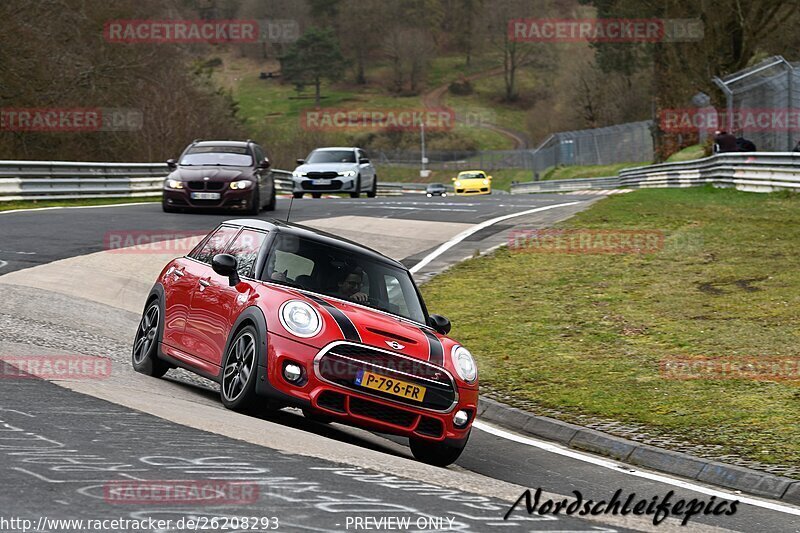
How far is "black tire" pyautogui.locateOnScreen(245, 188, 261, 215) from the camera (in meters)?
26.5

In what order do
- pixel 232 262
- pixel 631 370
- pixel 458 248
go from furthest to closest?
pixel 458 248, pixel 631 370, pixel 232 262

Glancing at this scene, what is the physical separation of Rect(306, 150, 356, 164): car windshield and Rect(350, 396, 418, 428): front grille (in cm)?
2907

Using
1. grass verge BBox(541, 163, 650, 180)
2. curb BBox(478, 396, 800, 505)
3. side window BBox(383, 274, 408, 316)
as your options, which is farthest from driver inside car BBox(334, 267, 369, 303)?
grass verge BBox(541, 163, 650, 180)

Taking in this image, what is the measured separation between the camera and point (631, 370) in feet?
40.9

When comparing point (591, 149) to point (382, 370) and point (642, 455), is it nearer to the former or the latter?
point (642, 455)

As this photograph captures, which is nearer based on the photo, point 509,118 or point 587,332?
point 587,332

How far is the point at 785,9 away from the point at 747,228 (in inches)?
1116

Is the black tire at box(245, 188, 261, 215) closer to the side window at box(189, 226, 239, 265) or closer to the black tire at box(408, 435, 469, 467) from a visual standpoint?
the side window at box(189, 226, 239, 265)

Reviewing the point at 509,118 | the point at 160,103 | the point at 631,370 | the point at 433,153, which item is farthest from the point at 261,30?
the point at 631,370

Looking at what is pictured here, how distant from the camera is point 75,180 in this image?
33.1 m

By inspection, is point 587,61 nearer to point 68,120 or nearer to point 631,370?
point 68,120

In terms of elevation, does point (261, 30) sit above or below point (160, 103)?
above

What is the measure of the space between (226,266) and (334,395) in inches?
66.4

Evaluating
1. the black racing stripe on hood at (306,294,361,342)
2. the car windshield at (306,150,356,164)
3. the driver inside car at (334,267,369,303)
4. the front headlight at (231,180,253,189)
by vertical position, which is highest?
the car windshield at (306,150,356,164)
